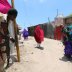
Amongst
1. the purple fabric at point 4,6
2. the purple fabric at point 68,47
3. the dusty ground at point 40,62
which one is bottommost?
the dusty ground at point 40,62

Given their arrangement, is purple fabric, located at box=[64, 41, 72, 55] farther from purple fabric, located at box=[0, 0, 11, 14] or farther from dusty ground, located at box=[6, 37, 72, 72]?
purple fabric, located at box=[0, 0, 11, 14]

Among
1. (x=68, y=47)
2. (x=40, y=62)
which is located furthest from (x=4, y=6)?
(x=68, y=47)

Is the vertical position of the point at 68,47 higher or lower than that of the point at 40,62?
higher

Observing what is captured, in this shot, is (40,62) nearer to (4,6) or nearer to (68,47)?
(68,47)

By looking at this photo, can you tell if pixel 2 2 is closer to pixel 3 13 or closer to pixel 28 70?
pixel 3 13

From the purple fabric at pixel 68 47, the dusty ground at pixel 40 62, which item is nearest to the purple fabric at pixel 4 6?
the dusty ground at pixel 40 62

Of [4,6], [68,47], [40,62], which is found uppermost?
[4,6]

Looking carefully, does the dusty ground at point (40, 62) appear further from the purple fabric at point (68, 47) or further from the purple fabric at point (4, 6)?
the purple fabric at point (4, 6)

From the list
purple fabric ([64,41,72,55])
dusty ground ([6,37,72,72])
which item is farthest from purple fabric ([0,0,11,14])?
purple fabric ([64,41,72,55])

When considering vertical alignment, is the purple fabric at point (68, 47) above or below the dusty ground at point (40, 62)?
above

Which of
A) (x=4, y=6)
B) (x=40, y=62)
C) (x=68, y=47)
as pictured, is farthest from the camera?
(x=68, y=47)

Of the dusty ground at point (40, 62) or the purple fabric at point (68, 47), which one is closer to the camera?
the dusty ground at point (40, 62)

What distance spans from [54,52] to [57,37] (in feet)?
38.4

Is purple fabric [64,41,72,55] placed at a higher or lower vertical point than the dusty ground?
higher
